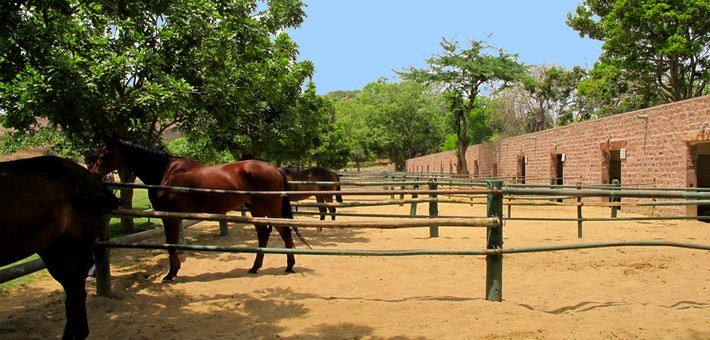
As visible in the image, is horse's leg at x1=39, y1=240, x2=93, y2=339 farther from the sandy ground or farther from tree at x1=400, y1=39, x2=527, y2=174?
tree at x1=400, y1=39, x2=527, y2=174

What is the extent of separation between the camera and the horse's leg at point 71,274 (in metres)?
3.12

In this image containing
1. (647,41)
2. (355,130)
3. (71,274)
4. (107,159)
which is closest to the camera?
(71,274)

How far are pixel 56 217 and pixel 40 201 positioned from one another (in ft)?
0.46

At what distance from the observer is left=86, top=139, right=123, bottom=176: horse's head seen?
5465 millimetres

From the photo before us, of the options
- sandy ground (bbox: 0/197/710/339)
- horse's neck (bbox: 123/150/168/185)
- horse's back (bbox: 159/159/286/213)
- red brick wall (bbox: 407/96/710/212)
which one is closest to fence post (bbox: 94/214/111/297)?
sandy ground (bbox: 0/197/710/339)

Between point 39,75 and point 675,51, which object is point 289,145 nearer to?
point 39,75

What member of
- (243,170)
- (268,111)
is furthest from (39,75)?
(268,111)

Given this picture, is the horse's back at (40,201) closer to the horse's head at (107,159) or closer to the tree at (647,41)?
the horse's head at (107,159)

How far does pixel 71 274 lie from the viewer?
314cm

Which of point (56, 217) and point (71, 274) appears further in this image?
point (71, 274)

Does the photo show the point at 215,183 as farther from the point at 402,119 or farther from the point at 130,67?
the point at 402,119

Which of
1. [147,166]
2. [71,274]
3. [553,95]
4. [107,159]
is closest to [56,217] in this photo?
[71,274]

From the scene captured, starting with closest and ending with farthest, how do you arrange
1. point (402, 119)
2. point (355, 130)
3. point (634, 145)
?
1. point (634, 145)
2. point (402, 119)
3. point (355, 130)

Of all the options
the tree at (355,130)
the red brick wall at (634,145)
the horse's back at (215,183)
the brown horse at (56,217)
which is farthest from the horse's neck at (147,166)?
the tree at (355,130)
